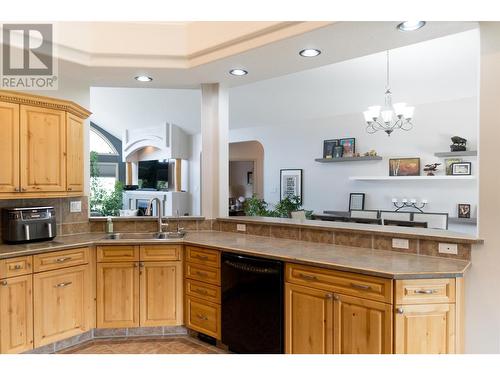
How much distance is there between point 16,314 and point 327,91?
16.9ft

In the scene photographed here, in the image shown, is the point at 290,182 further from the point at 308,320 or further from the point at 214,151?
the point at 308,320

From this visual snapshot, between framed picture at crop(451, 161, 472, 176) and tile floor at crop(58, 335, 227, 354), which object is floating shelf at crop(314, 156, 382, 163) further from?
tile floor at crop(58, 335, 227, 354)

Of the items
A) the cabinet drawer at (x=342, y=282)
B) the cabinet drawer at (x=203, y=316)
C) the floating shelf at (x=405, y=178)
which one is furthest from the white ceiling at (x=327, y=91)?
the cabinet drawer at (x=203, y=316)

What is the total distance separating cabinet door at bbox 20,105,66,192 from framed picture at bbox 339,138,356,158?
4.65m

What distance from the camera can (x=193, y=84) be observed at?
3791mm

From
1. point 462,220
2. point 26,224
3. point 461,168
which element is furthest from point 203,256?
point 461,168

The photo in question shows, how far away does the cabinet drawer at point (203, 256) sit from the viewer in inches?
115

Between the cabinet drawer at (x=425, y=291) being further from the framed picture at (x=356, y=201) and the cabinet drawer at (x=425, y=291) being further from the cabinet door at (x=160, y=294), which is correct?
the framed picture at (x=356, y=201)

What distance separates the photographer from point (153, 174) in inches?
→ 349

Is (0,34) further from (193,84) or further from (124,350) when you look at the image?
(124,350)

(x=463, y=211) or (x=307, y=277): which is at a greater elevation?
(x=463, y=211)

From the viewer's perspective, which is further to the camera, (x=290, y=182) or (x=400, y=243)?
(x=290, y=182)

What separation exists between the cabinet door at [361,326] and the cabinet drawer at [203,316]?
1096mm
